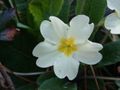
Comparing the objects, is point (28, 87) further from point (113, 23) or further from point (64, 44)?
point (113, 23)

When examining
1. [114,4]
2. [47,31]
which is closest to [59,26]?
[47,31]

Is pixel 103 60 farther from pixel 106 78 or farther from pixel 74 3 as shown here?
pixel 74 3

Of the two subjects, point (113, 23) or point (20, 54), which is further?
point (20, 54)

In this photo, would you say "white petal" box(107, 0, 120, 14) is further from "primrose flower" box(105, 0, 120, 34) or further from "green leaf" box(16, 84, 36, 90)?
"green leaf" box(16, 84, 36, 90)

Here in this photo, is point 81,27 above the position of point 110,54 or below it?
above

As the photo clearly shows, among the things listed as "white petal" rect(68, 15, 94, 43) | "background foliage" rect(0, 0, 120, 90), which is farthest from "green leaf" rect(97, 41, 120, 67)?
"white petal" rect(68, 15, 94, 43)

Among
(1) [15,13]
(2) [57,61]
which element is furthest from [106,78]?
(1) [15,13]

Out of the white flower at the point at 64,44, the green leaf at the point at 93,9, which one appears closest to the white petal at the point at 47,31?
the white flower at the point at 64,44
